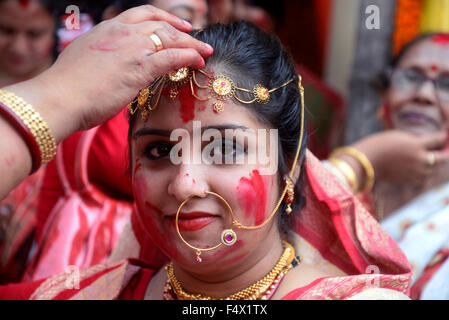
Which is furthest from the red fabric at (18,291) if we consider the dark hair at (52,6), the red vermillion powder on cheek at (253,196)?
the dark hair at (52,6)

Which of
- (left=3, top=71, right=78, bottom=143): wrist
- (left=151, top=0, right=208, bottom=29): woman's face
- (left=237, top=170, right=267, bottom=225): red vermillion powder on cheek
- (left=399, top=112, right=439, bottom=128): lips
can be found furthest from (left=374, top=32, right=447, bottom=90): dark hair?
(left=3, top=71, right=78, bottom=143): wrist

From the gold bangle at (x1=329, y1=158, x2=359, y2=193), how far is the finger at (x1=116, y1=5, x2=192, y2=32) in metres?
1.33

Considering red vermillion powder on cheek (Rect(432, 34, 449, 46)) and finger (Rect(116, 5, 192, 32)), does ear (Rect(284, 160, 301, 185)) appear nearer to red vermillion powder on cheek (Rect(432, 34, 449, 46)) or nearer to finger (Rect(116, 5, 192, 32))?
finger (Rect(116, 5, 192, 32))

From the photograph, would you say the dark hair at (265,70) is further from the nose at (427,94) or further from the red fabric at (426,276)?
the nose at (427,94)

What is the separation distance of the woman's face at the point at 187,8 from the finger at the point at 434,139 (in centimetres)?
124

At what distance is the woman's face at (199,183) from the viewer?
1.32 metres

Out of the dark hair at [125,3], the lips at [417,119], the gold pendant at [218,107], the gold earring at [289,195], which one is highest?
the dark hair at [125,3]

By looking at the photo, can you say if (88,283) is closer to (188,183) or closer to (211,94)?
(188,183)

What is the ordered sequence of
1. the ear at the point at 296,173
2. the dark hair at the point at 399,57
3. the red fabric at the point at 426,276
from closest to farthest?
the ear at the point at 296,173
the red fabric at the point at 426,276
the dark hair at the point at 399,57

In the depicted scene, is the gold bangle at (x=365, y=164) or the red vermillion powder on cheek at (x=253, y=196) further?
the gold bangle at (x=365, y=164)

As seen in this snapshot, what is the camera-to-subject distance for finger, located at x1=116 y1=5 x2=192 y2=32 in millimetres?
1181
